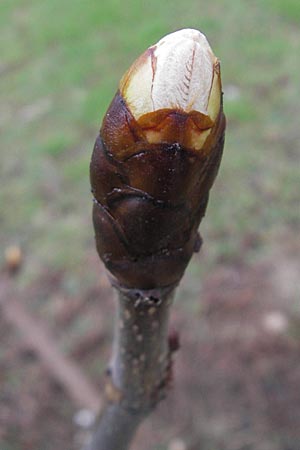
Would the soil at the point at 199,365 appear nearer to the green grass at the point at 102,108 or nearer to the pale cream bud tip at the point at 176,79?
the green grass at the point at 102,108

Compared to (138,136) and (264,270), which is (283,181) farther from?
(138,136)

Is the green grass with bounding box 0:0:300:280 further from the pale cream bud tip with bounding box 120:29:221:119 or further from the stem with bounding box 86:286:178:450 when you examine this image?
the pale cream bud tip with bounding box 120:29:221:119

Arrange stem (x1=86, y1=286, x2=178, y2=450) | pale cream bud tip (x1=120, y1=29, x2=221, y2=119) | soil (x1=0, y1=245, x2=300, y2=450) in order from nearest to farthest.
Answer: pale cream bud tip (x1=120, y1=29, x2=221, y2=119), stem (x1=86, y1=286, x2=178, y2=450), soil (x1=0, y1=245, x2=300, y2=450)

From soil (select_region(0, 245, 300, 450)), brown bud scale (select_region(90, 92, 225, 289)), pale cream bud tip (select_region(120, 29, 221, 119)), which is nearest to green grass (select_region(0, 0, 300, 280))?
soil (select_region(0, 245, 300, 450))

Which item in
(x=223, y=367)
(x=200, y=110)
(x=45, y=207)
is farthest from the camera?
(x=45, y=207)

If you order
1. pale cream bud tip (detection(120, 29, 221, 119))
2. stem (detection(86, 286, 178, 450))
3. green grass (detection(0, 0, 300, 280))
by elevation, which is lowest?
green grass (detection(0, 0, 300, 280))

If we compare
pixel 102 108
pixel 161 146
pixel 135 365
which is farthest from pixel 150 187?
pixel 102 108

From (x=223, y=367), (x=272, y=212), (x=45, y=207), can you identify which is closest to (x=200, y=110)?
(x=223, y=367)
